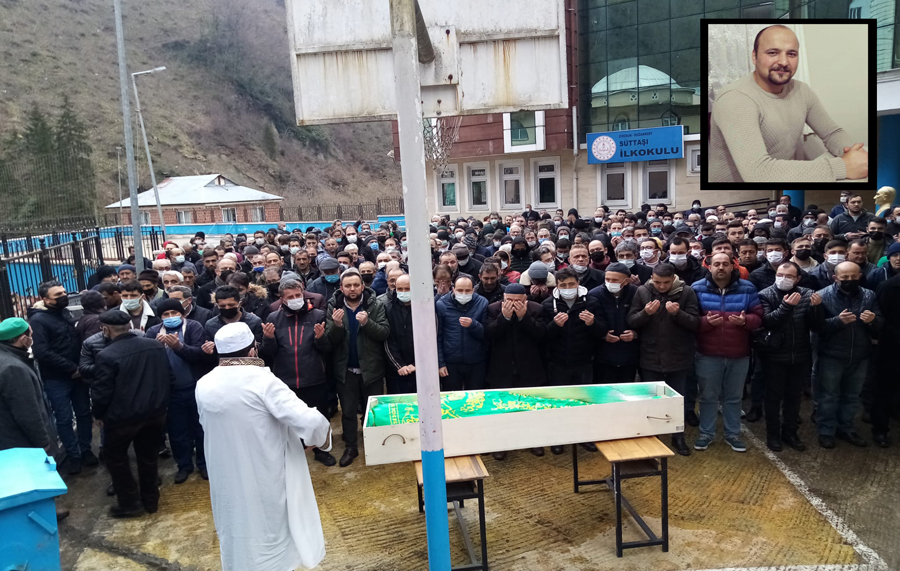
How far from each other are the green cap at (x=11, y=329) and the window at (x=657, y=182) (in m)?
23.2

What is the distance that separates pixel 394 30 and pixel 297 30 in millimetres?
558

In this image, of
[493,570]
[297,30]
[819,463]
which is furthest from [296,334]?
[819,463]

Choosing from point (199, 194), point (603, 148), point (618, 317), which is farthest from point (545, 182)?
point (199, 194)

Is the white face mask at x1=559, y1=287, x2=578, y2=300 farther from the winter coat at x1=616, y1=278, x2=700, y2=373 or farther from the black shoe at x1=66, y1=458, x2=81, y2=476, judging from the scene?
the black shoe at x1=66, y1=458, x2=81, y2=476

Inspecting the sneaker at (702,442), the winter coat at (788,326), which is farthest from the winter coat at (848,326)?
the sneaker at (702,442)

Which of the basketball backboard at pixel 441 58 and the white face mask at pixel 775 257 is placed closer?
the basketball backboard at pixel 441 58

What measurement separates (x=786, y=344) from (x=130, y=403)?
5.93 metres

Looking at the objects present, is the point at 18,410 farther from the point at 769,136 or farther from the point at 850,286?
the point at 850,286

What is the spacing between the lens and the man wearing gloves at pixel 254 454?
395 cm

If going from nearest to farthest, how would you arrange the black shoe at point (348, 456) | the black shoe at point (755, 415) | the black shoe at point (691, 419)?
the black shoe at point (348, 456) < the black shoe at point (691, 419) < the black shoe at point (755, 415)

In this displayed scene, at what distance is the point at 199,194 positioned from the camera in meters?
41.1

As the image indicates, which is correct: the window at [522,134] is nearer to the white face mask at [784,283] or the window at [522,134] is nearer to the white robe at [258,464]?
the white face mask at [784,283]

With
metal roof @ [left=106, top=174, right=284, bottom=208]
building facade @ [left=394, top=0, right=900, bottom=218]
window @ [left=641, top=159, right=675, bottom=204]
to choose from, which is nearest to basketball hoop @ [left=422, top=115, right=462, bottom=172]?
building facade @ [left=394, top=0, right=900, bottom=218]

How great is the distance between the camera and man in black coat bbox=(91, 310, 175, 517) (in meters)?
5.43
